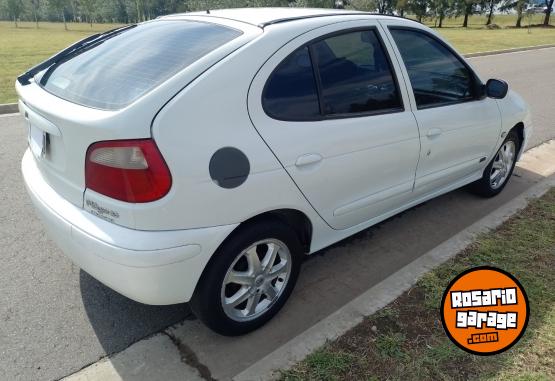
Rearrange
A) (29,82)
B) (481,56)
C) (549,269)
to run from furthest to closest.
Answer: (481,56)
(549,269)
(29,82)

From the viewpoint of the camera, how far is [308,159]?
2398mm

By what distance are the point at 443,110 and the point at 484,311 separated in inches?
61.0

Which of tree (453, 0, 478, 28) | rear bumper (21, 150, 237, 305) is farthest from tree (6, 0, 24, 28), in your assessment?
rear bumper (21, 150, 237, 305)

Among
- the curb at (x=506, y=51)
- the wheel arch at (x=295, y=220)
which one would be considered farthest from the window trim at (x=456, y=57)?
the curb at (x=506, y=51)

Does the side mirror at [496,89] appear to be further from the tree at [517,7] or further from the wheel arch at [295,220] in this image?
the tree at [517,7]

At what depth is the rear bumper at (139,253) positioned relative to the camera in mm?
1962

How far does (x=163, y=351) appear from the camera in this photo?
2.38 meters

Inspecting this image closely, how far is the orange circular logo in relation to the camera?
240cm

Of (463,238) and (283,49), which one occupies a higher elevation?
(283,49)

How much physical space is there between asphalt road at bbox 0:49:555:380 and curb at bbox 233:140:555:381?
0.36 feet

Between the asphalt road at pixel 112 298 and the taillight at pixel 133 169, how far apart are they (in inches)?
38.6

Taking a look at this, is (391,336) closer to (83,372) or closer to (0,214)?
(83,372)

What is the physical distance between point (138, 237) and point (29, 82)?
1.50 metres

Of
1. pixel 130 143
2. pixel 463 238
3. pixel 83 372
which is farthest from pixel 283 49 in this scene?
pixel 463 238
